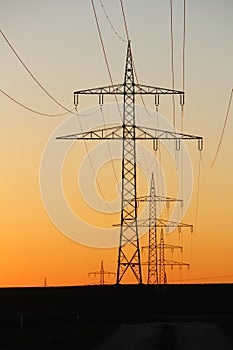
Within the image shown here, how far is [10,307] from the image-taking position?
60500 mm

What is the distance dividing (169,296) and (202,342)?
27.5m

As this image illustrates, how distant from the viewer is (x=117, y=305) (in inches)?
2425

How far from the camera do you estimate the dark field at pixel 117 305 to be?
2119 inches

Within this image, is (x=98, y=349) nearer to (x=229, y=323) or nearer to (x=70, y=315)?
(x=229, y=323)

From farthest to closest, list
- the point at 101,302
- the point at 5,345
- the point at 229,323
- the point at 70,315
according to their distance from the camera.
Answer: the point at 101,302 < the point at 70,315 < the point at 229,323 < the point at 5,345

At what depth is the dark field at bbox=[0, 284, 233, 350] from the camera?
53812mm

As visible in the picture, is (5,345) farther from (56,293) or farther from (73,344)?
(56,293)

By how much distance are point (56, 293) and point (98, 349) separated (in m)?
30.0

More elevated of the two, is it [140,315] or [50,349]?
[140,315]

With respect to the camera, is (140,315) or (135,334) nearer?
(135,334)

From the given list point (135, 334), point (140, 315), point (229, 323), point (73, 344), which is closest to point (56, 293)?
point (140, 315)

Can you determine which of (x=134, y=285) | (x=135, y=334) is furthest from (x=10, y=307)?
(x=135, y=334)

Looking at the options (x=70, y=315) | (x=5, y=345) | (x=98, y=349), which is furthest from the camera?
(x=70, y=315)

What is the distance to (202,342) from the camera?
36.3 metres
